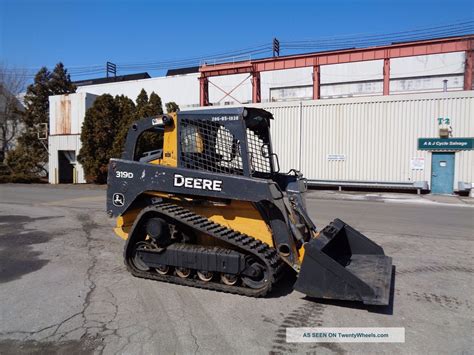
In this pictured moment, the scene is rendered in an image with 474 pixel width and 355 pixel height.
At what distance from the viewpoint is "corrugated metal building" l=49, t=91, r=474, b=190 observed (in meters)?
20.1

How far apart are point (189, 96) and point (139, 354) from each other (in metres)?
43.4

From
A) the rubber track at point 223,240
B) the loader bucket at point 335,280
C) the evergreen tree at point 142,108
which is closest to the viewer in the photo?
the loader bucket at point 335,280

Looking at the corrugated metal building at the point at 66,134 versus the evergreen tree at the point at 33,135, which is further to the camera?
the evergreen tree at the point at 33,135

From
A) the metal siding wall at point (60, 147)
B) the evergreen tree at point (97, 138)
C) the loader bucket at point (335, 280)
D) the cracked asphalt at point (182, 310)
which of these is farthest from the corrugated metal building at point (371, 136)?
the loader bucket at point (335, 280)

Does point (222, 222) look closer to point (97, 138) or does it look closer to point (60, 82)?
point (97, 138)

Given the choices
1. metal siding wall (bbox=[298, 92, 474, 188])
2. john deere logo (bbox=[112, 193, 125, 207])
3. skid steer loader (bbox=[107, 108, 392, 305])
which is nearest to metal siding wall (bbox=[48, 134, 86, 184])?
metal siding wall (bbox=[298, 92, 474, 188])

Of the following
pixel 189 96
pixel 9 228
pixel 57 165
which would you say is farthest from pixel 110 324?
pixel 189 96

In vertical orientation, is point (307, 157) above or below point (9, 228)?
above

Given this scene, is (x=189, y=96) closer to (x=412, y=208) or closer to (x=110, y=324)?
(x=412, y=208)

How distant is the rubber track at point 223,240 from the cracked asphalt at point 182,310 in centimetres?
11

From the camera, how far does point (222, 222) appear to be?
17.7 feet

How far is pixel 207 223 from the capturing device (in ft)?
16.9

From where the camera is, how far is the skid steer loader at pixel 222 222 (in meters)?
4.69

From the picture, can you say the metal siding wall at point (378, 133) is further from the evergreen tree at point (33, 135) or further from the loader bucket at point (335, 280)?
the evergreen tree at point (33, 135)
